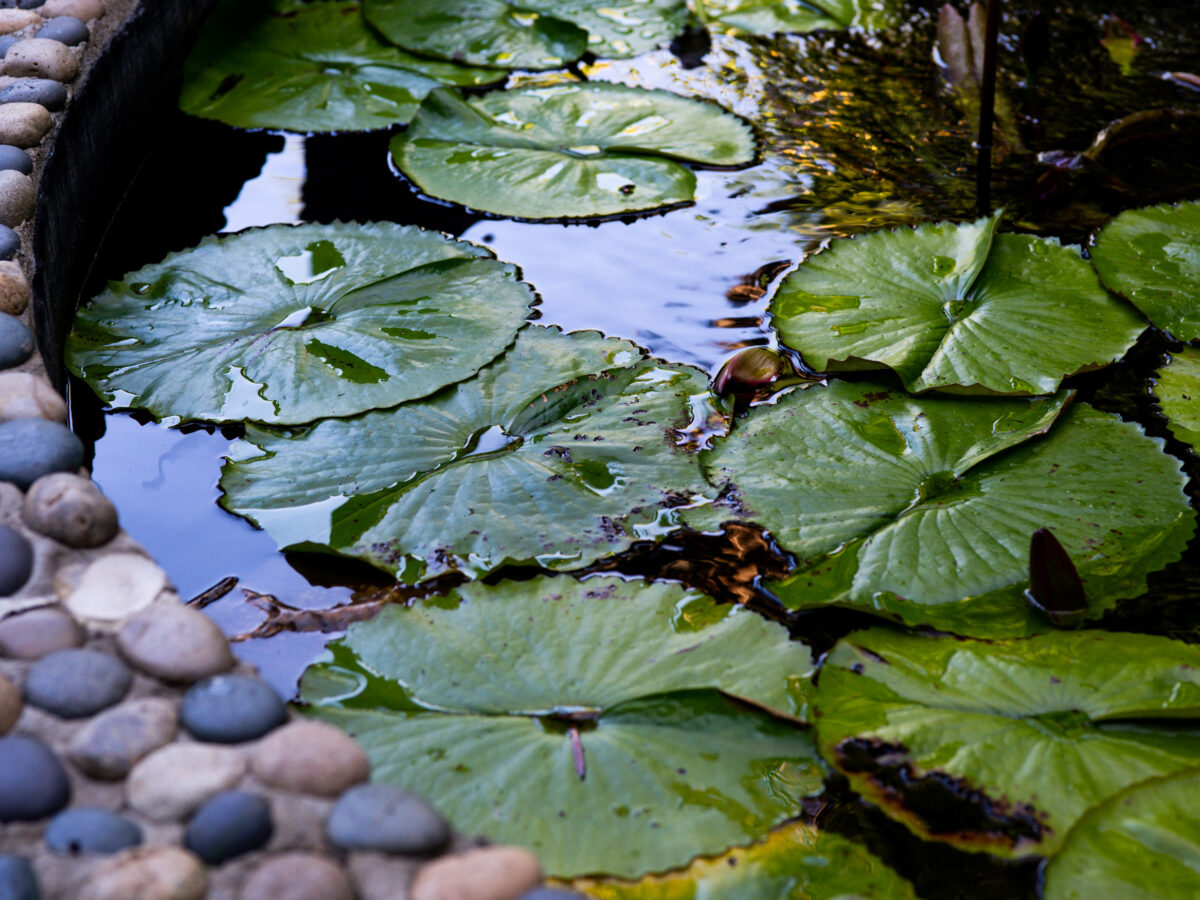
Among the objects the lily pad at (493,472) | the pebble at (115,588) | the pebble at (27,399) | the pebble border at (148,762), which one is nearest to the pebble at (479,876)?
the pebble border at (148,762)

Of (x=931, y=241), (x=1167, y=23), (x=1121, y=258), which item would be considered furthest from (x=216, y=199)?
(x=1167, y=23)

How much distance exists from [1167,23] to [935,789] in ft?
8.67

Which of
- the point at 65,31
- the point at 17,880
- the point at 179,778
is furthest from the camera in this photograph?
the point at 65,31

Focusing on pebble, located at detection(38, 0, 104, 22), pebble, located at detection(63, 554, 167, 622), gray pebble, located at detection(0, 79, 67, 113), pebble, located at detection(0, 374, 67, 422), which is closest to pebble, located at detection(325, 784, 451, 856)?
pebble, located at detection(63, 554, 167, 622)

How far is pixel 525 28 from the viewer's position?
9.30ft

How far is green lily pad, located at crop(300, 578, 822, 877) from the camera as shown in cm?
102

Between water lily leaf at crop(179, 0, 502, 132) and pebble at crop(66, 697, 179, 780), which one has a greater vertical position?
water lily leaf at crop(179, 0, 502, 132)

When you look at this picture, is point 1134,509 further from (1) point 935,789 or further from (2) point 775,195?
(2) point 775,195

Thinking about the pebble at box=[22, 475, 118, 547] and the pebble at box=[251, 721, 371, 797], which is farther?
the pebble at box=[22, 475, 118, 547]

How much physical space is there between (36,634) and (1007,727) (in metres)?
1.00

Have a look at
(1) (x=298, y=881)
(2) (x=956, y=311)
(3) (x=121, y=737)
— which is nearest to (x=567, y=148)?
(2) (x=956, y=311)

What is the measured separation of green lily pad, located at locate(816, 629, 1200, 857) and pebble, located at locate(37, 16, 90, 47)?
2.05 metres

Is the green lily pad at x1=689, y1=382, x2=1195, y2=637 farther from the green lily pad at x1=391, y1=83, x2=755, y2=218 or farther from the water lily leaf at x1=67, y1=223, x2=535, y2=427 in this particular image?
the green lily pad at x1=391, y1=83, x2=755, y2=218

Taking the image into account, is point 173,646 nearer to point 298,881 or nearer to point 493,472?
point 298,881
